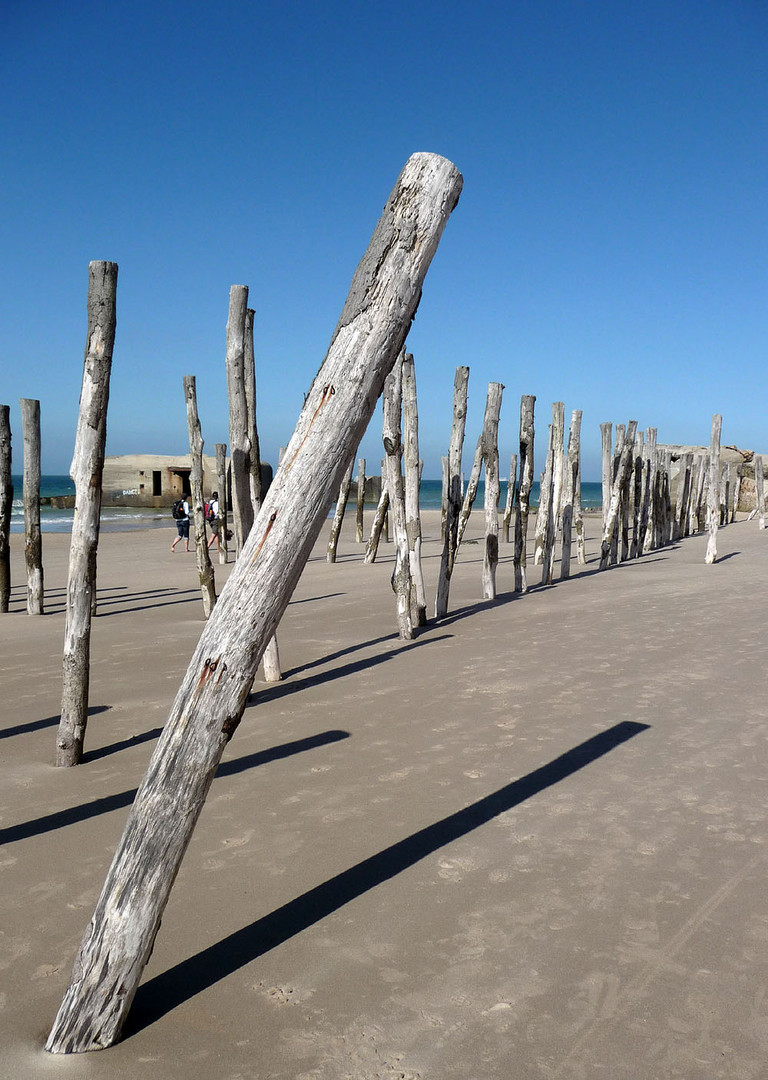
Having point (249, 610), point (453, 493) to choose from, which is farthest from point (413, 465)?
point (249, 610)

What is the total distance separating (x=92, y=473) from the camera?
416 centimetres

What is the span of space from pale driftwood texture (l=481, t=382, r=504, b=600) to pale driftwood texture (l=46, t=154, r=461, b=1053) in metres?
7.16

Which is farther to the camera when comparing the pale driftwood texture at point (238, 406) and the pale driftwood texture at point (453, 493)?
the pale driftwood texture at point (453, 493)

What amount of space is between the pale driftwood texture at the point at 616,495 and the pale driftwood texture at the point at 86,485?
381 inches

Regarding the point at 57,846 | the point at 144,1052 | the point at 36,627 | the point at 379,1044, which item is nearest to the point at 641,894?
the point at 379,1044

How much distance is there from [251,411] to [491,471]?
3.93 m

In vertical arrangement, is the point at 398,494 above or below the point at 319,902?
above

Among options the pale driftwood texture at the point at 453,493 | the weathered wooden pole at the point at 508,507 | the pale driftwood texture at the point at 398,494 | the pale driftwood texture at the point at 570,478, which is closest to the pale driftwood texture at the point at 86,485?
the pale driftwood texture at the point at 398,494

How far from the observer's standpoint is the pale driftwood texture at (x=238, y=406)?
5785 millimetres

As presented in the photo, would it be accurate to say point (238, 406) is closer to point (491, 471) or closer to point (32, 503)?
point (491, 471)

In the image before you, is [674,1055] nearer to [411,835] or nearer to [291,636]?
[411,835]

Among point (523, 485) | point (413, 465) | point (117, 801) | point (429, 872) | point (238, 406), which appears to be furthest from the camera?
point (523, 485)

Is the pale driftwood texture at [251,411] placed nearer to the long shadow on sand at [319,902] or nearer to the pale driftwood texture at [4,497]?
the long shadow on sand at [319,902]

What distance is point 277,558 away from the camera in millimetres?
2219
